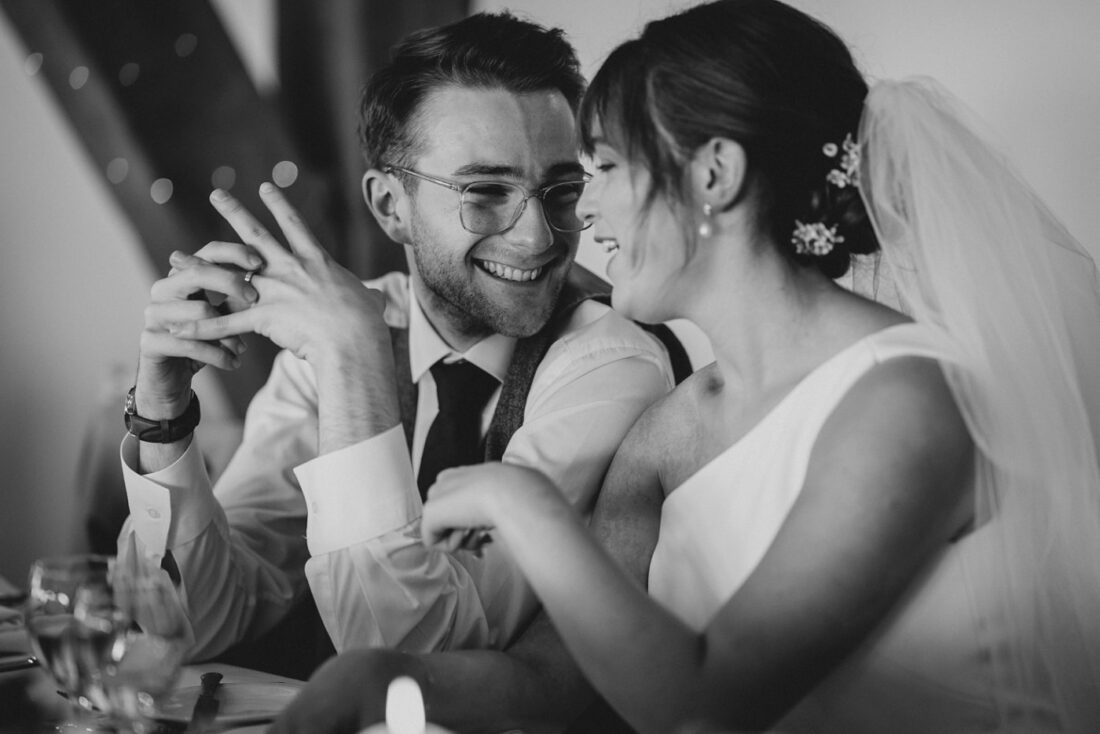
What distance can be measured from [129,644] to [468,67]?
4.12ft

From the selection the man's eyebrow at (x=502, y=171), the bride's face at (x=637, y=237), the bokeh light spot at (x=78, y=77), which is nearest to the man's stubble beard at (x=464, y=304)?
the man's eyebrow at (x=502, y=171)

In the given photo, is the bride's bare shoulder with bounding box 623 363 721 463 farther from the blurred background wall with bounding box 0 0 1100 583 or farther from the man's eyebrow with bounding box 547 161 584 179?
the blurred background wall with bounding box 0 0 1100 583

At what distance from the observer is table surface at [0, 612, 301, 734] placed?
1.11 metres

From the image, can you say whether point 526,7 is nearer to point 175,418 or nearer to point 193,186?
point 193,186

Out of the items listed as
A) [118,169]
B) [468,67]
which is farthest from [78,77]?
[468,67]

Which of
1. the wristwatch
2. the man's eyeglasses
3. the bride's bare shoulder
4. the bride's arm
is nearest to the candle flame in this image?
the bride's arm

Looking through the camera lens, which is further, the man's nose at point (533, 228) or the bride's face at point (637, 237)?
the man's nose at point (533, 228)

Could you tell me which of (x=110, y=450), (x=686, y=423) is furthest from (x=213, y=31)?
(x=686, y=423)

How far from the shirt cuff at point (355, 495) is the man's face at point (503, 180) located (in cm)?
49

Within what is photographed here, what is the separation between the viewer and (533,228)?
1896mm

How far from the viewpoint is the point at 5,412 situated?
335cm

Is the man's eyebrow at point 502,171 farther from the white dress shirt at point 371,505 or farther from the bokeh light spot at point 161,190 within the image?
the bokeh light spot at point 161,190

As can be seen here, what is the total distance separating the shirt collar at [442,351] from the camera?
2053mm

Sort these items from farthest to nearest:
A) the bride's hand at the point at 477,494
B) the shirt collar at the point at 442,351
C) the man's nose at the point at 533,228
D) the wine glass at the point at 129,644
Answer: the shirt collar at the point at 442,351
the man's nose at the point at 533,228
the bride's hand at the point at 477,494
the wine glass at the point at 129,644
